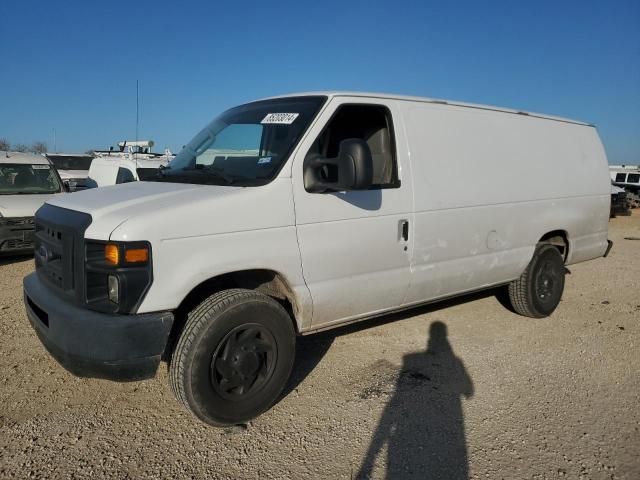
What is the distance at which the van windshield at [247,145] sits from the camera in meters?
3.47

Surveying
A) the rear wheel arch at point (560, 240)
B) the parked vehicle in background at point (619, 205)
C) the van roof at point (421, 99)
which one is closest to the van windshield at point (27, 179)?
the van roof at point (421, 99)

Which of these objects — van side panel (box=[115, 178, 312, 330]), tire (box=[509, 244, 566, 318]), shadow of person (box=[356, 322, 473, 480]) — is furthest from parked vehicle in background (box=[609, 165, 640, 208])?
van side panel (box=[115, 178, 312, 330])

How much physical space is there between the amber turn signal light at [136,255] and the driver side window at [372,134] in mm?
1529

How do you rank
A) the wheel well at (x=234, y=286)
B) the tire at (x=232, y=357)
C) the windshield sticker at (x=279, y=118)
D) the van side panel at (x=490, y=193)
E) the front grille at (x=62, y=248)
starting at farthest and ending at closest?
the van side panel at (x=490, y=193) < the windshield sticker at (x=279, y=118) < the wheel well at (x=234, y=286) < the tire at (x=232, y=357) < the front grille at (x=62, y=248)

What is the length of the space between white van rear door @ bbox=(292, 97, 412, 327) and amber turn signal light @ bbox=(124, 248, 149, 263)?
1.02 meters

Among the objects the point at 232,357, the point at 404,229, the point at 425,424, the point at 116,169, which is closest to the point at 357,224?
the point at 404,229

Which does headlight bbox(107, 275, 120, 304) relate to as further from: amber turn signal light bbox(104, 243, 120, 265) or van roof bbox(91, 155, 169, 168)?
van roof bbox(91, 155, 169, 168)

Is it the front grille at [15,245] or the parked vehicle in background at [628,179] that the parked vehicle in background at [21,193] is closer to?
the front grille at [15,245]

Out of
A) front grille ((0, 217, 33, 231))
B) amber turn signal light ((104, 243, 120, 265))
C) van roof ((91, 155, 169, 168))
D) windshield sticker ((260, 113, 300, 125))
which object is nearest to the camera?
amber turn signal light ((104, 243, 120, 265))

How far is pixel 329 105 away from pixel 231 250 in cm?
133

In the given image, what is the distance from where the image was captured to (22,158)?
9055mm

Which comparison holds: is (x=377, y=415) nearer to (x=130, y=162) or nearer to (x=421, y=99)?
(x=421, y=99)

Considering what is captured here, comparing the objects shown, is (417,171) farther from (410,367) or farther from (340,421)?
(340,421)

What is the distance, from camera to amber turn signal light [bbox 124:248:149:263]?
278 centimetres
